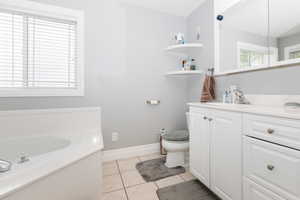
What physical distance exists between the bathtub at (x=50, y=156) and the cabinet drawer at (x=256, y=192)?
1.14m

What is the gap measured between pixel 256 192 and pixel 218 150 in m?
0.35

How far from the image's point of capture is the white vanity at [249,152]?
0.75m

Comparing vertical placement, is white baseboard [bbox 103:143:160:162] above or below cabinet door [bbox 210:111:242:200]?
below

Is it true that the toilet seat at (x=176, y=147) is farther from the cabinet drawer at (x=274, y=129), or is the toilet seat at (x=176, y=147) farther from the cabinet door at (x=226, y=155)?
A: the cabinet drawer at (x=274, y=129)

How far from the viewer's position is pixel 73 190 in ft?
3.05

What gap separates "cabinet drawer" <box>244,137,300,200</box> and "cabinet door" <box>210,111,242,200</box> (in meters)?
0.07

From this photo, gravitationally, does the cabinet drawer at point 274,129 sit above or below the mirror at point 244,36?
below

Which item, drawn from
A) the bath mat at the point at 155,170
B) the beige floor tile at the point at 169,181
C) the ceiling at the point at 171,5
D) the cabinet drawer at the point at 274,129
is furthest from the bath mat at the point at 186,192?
the ceiling at the point at 171,5

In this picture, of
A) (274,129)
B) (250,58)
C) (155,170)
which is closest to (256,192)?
(274,129)

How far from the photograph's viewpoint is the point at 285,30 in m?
1.19

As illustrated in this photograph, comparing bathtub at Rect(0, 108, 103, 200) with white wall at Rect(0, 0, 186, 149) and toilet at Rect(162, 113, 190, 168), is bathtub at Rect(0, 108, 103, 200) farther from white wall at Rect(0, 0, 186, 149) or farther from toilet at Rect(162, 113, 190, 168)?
toilet at Rect(162, 113, 190, 168)

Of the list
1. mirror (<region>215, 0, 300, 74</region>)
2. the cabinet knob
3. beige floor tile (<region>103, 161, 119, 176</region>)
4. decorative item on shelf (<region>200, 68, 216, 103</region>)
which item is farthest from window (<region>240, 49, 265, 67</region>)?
beige floor tile (<region>103, 161, 119, 176</region>)

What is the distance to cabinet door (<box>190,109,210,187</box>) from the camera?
1324mm

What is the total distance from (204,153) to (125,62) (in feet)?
5.40
